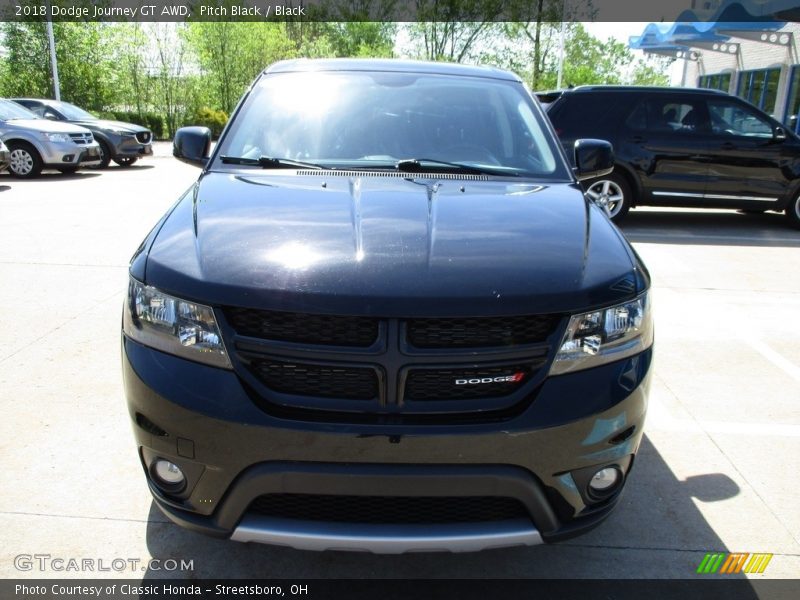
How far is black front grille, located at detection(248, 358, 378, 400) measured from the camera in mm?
2029

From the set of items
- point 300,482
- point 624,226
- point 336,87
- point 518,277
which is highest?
point 336,87

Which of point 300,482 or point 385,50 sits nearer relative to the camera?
point 300,482

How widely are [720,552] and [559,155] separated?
6.05 ft

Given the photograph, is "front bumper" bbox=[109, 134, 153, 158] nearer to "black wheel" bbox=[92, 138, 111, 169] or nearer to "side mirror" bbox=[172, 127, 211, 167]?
"black wheel" bbox=[92, 138, 111, 169]

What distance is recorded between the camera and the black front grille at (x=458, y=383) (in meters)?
2.04

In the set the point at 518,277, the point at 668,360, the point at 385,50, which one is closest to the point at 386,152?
the point at 518,277

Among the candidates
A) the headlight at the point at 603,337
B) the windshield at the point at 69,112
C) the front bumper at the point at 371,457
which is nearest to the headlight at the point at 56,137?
the windshield at the point at 69,112

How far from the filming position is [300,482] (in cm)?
198

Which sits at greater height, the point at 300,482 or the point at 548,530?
the point at 300,482

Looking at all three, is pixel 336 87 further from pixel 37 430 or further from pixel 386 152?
pixel 37 430

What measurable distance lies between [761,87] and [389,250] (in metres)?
25.5

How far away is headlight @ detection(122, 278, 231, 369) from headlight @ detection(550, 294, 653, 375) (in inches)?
39.4

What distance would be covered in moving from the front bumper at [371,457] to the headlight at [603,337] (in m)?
0.04

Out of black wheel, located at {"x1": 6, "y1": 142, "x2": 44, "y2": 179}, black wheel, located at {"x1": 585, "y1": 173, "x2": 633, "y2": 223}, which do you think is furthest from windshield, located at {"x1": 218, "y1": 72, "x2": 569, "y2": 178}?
black wheel, located at {"x1": 6, "y1": 142, "x2": 44, "y2": 179}
